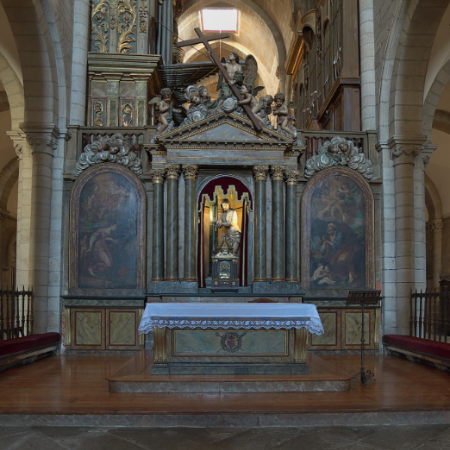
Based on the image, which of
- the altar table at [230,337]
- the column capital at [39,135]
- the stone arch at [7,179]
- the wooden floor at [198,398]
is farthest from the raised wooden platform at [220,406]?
the stone arch at [7,179]

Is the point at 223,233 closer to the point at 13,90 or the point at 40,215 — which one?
the point at 40,215

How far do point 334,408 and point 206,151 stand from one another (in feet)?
22.0

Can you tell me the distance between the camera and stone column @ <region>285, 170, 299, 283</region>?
11.9 metres

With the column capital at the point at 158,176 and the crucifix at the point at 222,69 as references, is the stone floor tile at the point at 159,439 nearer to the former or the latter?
the column capital at the point at 158,176

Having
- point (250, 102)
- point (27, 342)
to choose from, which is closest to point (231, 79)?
point (250, 102)

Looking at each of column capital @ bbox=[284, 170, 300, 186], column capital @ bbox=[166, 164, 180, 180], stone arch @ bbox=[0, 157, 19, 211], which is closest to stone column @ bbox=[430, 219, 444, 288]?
column capital @ bbox=[284, 170, 300, 186]

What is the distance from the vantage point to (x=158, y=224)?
11.9m

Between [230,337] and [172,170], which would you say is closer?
[230,337]

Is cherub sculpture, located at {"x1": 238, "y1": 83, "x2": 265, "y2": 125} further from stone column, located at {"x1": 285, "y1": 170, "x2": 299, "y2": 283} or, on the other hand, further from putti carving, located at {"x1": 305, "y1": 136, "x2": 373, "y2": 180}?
putti carving, located at {"x1": 305, "y1": 136, "x2": 373, "y2": 180}

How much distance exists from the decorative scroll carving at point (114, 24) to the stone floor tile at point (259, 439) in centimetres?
1054

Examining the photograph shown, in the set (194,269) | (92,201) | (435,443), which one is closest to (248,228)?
(194,269)

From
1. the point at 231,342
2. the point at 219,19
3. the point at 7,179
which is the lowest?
the point at 231,342

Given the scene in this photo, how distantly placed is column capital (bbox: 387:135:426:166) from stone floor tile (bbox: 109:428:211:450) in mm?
8184

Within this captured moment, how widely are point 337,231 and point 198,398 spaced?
20.3ft
